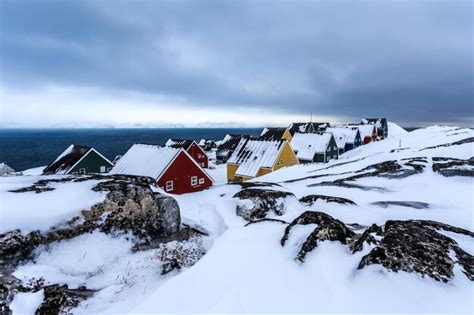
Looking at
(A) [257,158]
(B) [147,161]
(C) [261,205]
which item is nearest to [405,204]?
(C) [261,205]

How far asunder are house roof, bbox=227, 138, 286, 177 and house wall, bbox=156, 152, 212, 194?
8.38 metres

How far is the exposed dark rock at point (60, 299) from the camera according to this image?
18.9 feet

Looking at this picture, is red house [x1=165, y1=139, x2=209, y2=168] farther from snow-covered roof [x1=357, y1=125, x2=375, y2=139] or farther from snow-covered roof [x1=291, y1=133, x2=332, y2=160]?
snow-covered roof [x1=357, y1=125, x2=375, y2=139]

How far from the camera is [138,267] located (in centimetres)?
778

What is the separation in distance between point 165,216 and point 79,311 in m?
4.90

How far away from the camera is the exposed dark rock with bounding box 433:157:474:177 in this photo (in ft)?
56.5

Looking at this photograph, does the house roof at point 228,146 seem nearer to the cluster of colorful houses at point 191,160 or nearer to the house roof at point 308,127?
the cluster of colorful houses at point 191,160

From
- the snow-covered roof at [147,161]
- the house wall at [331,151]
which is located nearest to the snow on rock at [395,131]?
the house wall at [331,151]

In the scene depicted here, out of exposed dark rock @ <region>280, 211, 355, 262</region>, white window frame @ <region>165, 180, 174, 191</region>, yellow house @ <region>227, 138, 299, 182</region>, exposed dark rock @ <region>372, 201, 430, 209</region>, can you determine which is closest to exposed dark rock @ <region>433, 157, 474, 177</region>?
exposed dark rock @ <region>372, 201, 430, 209</region>

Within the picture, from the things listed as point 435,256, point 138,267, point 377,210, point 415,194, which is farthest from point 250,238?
point 415,194

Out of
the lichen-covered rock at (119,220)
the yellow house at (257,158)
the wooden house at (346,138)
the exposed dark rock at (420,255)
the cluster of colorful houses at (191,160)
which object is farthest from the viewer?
the wooden house at (346,138)

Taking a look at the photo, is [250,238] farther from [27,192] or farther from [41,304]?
[27,192]

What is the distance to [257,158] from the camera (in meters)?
37.6

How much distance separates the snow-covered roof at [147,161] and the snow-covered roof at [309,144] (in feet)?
93.1
